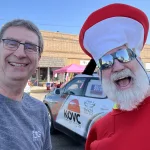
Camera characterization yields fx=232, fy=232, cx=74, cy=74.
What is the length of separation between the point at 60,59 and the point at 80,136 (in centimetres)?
2303

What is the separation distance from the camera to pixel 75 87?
5.41 m

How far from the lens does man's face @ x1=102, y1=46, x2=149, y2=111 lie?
1.58 meters

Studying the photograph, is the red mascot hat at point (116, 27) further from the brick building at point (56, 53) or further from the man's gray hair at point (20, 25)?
the brick building at point (56, 53)

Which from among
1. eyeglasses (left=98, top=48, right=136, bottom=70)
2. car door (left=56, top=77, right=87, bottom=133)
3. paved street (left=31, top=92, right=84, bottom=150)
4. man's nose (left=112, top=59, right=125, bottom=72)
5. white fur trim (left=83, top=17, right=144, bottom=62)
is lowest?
paved street (left=31, top=92, right=84, bottom=150)

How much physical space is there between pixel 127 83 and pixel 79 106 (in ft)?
10.2

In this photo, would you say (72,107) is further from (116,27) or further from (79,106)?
(116,27)

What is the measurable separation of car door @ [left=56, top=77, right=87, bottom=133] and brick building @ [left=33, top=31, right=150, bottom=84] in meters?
20.1

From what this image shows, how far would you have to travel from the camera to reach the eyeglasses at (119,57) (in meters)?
1.63

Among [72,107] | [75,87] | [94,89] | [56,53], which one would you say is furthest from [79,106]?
[56,53]

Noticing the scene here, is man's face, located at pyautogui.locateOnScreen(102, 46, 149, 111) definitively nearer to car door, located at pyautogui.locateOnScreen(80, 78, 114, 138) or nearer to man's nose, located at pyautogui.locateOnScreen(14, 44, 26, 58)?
man's nose, located at pyautogui.locateOnScreen(14, 44, 26, 58)

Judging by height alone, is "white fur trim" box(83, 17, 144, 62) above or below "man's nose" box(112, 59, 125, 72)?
above

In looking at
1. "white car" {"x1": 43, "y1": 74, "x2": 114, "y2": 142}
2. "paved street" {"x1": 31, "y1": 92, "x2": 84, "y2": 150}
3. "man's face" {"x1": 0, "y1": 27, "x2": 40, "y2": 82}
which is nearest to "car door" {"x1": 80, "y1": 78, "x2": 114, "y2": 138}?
"white car" {"x1": 43, "y1": 74, "x2": 114, "y2": 142}

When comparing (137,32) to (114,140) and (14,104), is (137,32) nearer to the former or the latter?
(114,140)

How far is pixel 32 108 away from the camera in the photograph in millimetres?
1764
